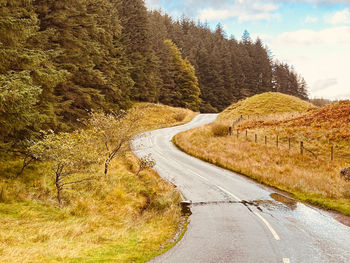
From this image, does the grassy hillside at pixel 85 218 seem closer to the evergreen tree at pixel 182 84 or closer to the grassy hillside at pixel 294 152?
the grassy hillside at pixel 294 152

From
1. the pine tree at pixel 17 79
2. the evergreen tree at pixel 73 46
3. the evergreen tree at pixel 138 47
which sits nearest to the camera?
the pine tree at pixel 17 79

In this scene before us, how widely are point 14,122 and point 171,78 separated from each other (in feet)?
179

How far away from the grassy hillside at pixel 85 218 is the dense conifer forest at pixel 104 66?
2.39 m

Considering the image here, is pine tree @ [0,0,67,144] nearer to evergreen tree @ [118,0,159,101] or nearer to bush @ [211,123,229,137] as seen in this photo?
bush @ [211,123,229,137]

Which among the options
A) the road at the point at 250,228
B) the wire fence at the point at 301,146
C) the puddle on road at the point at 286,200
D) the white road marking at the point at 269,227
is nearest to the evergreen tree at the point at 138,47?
the wire fence at the point at 301,146

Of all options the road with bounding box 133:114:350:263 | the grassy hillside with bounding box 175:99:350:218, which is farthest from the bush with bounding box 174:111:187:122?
the road with bounding box 133:114:350:263

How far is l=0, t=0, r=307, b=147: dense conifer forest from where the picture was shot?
36.4 ft

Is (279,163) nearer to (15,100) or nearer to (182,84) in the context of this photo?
(15,100)

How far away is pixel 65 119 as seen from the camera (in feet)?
74.1

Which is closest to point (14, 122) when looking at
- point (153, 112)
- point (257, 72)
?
point (153, 112)

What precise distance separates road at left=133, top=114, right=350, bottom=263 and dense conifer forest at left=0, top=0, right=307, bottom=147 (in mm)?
7519

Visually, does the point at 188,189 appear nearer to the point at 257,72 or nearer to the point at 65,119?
the point at 65,119

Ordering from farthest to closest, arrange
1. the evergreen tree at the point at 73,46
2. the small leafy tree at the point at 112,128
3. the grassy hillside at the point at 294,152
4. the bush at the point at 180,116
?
1. the bush at the point at 180,116
2. the evergreen tree at the point at 73,46
3. the small leafy tree at the point at 112,128
4. the grassy hillside at the point at 294,152

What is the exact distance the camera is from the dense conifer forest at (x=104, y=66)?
36.4 ft
